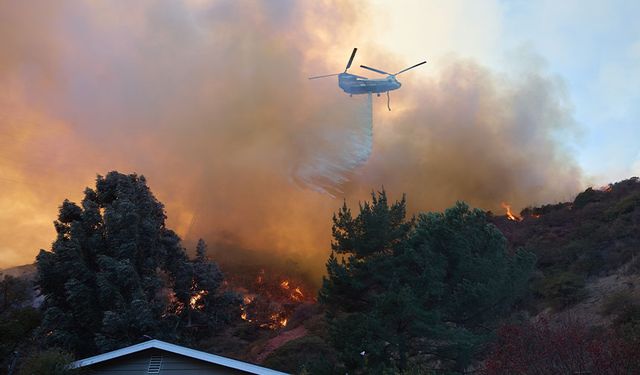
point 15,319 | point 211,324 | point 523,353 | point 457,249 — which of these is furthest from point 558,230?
point 15,319

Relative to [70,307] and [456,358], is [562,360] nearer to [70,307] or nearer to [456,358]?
[456,358]

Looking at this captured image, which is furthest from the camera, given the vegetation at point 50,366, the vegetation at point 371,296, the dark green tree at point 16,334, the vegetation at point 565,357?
the dark green tree at point 16,334

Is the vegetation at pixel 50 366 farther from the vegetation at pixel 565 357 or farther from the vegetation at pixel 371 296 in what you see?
the vegetation at pixel 565 357

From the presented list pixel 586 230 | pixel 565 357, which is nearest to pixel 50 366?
pixel 565 357

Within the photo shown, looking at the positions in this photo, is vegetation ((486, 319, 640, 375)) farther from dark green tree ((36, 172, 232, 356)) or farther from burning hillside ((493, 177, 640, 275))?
burning hillside ((493, 177, 640, 275))

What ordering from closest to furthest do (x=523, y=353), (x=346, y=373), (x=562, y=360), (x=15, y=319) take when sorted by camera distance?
1. (x=562, y=360)
2. (x=523, y=353)
3. (x=346, y=373)
4. (x=15, y=319)

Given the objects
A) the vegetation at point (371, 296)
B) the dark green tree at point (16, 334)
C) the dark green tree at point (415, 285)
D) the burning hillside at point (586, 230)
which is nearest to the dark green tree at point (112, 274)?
the vegetation at point (371, 296)

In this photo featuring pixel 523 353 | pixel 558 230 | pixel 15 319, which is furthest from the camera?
pixel 558 230
